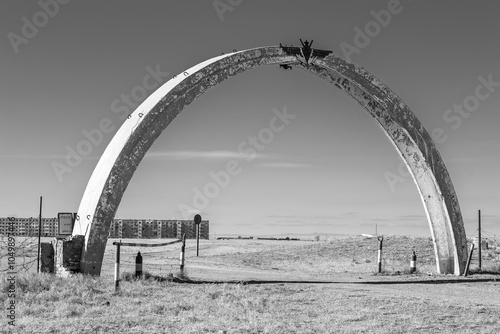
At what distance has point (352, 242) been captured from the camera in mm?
35531

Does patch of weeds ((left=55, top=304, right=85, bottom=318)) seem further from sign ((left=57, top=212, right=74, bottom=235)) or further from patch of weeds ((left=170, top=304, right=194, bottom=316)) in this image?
sign ((left=57, top=212, right=74, bottom=235))

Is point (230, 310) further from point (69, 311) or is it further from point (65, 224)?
point (65, 224)

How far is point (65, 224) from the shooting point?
54.6 ft

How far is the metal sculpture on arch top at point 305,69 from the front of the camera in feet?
52.7

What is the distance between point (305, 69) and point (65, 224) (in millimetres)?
9507

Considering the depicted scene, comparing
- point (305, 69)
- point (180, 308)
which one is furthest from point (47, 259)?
point (305, 69)

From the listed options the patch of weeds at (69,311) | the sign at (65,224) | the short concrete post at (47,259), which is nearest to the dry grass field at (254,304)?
the patch of weeds at (69,311)

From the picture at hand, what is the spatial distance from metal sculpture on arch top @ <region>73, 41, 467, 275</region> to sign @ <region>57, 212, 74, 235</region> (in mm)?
278

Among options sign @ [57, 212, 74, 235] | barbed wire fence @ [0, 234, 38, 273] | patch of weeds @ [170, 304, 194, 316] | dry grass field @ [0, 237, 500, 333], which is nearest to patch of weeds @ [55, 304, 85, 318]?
dry grass field @ [0, 237, 500, 333]

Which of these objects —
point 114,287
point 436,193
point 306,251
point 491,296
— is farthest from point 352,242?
point 114,287

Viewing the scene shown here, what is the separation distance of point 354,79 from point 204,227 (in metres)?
70.2

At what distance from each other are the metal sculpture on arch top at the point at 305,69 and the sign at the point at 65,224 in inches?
10.9

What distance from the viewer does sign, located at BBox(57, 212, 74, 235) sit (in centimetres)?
1659

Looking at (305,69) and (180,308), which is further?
(305,69)
